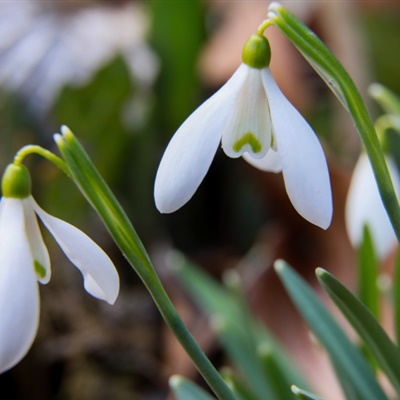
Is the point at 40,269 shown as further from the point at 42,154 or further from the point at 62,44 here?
the point at 62,44

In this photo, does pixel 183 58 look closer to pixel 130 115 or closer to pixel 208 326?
pixel 130 115

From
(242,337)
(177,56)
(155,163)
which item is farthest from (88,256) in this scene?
(177,56)

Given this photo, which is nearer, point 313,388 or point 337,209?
point 313,388

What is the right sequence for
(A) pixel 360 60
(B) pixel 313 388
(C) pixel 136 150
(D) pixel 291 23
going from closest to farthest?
(D) pixel 291 23, (B) pixel 313 388, (C) pixel 136 150, (A) pixel 360 60

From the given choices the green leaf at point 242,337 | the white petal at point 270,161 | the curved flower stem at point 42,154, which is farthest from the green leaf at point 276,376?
the curved flower stem at point 42,154

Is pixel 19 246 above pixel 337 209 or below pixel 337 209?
above

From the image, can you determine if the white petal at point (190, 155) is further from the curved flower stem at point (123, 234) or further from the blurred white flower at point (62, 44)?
the blurred white flower at point (62, 44)

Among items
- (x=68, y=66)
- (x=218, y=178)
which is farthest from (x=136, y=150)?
(x=68, y=66)
